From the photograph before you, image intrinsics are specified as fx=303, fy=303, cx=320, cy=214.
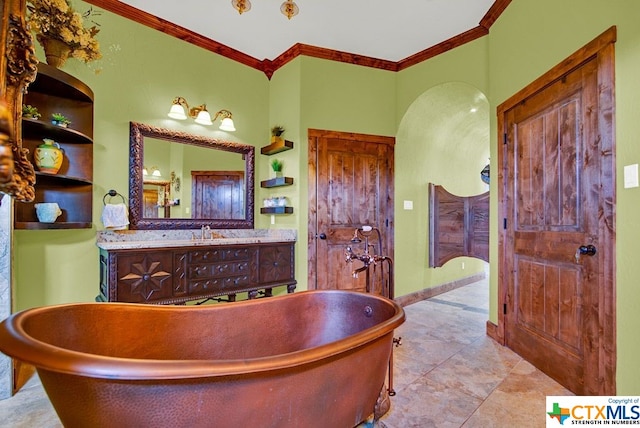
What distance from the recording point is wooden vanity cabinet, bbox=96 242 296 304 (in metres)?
2.21

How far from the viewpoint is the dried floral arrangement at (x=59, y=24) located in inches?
78.5

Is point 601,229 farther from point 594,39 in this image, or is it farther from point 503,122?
point 503,122

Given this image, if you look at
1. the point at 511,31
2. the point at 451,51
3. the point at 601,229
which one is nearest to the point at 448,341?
the point at 601,229

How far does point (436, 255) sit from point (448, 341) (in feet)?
4.87

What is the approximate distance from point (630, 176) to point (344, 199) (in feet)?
7.35

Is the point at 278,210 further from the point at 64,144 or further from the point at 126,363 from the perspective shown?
the point at 126,363

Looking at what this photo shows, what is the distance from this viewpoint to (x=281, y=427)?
3.10ft

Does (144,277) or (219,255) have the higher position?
(219,255)

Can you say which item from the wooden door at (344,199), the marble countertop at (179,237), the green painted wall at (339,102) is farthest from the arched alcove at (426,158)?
the marble countertop at (179,237)

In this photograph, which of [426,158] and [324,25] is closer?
[324,25]

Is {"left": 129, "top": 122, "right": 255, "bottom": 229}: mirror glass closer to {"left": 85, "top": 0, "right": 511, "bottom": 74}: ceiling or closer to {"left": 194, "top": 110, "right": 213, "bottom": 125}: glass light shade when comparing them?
{"left": 194, "top": 110, "right": 213, "bottom": 125}: glass light shade

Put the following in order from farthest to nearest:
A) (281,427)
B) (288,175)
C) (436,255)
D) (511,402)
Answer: (436,255) < (288,175) < (511,402) < (281,427)

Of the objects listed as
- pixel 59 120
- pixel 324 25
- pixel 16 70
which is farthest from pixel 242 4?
pixel 16 70

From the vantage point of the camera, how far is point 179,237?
2.94m
